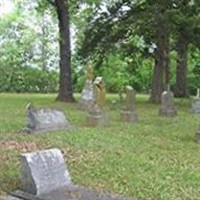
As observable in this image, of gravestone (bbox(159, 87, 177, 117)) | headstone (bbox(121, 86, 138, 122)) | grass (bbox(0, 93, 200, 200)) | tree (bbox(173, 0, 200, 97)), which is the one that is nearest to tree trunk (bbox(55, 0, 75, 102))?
tree (bbox(173, 0, 200, 97))

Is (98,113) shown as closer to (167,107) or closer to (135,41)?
(167,107)

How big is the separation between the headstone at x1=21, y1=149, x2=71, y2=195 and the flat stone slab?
10cm

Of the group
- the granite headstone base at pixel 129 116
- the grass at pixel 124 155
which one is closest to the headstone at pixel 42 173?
the grass at pixel 124 155

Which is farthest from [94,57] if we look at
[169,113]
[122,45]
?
[169,113]

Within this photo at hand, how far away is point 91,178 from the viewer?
8.61 meters

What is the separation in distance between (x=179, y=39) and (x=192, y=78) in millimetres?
12765

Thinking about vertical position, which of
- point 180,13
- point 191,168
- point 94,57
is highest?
point 180,13

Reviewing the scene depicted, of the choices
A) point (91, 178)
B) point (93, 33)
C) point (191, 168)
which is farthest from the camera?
point (93, 33)

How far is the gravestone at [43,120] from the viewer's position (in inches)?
524

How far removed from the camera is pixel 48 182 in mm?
7551

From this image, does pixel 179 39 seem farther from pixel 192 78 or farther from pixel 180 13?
pixel 192 78

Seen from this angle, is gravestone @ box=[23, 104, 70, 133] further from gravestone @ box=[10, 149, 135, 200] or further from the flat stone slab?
the flat stone slab

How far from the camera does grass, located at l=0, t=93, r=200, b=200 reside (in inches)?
324

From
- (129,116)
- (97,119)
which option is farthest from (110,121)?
(97,119)
